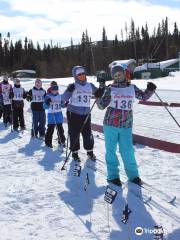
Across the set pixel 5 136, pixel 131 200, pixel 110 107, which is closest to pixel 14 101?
pixel 5 136

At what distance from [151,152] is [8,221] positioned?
15.5ft

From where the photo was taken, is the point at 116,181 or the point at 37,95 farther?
the point at 37,95

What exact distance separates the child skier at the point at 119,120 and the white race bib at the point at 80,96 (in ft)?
5.95

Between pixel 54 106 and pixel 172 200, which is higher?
pixel 54 106

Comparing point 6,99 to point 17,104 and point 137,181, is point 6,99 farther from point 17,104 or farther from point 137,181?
point 137,181

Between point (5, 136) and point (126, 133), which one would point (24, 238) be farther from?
point (5, 136)

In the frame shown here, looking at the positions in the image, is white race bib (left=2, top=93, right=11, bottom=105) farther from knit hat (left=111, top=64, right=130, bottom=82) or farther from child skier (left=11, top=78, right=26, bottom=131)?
knit hat (left=111, top=64, right=130, bottom=82)

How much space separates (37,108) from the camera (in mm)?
12320

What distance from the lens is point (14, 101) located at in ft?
46.6

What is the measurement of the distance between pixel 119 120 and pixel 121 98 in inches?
12.7

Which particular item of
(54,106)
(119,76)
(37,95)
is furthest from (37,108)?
(119,76)

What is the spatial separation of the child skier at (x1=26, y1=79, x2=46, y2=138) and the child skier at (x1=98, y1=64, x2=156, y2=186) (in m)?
5.67

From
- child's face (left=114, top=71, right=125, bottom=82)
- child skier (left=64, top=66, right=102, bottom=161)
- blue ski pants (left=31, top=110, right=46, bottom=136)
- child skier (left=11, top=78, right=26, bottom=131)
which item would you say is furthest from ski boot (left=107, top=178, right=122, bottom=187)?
child skier (left=11, top=78, right=26, bottom=131)

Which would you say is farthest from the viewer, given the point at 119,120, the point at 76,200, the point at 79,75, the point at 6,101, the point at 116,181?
the point at 6,101
